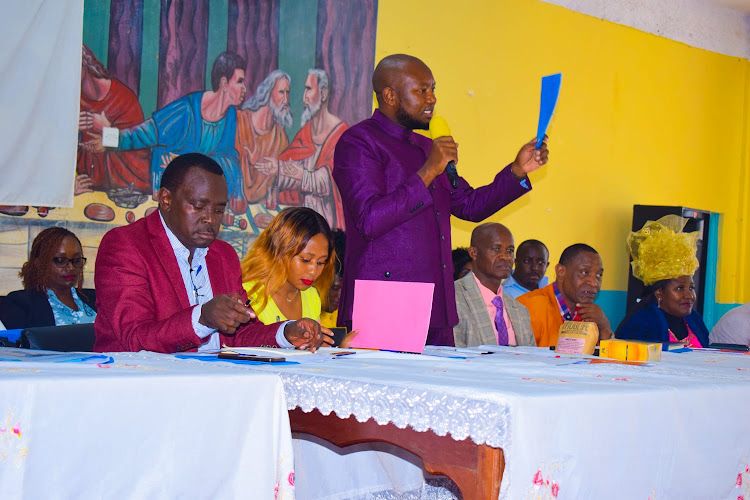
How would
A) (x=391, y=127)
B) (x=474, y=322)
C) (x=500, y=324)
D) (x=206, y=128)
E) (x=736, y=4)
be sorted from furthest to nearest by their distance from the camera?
(x=736, y=4) → (x=206, y=128) → (x=500, y=324) → (x=474, y=322) → (x=391, y=127)

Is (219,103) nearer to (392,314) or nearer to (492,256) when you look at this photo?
(492,256)

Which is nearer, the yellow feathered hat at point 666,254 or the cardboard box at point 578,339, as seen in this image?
the cardboard box at point 578,339

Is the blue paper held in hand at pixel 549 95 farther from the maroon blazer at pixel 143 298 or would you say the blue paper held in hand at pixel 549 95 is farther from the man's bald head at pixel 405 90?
the maroon blazer at pixel 143 298

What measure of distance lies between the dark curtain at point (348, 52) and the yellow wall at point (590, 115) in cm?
15

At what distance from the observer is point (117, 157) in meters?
5.09

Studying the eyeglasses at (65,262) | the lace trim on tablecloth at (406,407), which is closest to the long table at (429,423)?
the lace trim on tablecloth at (406,407)

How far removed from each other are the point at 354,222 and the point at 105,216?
10.1ft

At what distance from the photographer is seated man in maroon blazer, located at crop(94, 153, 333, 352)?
201cm

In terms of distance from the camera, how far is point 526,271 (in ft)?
19.0

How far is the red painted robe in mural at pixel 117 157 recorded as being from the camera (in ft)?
16.4

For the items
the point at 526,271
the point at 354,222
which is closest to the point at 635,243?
the point at 526,271

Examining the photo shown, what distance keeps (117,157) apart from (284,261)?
249 centimetres

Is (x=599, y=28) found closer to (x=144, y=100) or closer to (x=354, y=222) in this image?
(x=144, y=100)

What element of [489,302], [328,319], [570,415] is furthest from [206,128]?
[570,415]
